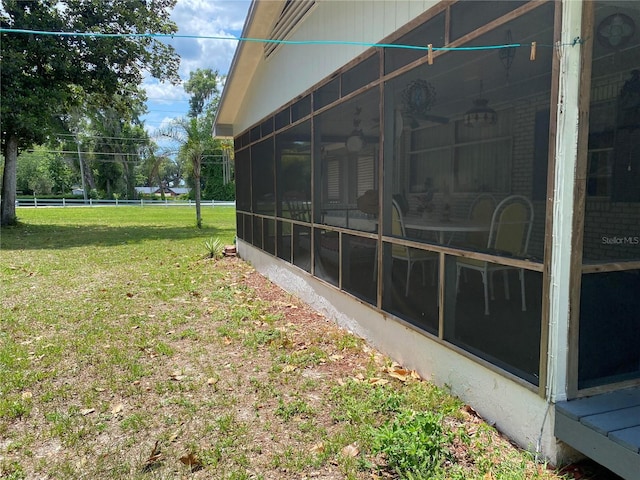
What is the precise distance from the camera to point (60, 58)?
14.3 meters

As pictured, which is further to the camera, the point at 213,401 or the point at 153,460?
the point at 213,401

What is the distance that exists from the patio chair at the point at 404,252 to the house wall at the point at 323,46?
5.02 ft

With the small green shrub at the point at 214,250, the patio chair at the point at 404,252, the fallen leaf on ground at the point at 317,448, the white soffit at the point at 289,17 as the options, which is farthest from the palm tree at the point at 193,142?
the fallen leaf on ground at the point at 317,448

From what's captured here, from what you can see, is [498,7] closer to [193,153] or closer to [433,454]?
[433,454]

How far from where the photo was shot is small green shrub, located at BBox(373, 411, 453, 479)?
2.25 meters

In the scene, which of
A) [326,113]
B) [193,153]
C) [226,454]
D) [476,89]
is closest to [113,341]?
[226,454]

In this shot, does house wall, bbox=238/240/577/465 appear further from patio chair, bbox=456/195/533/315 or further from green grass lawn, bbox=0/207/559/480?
patio chair, bbox=456/195/533/315

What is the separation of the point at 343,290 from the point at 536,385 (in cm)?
261

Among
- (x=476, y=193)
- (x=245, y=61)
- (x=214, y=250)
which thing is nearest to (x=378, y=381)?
(x=476, y=193)

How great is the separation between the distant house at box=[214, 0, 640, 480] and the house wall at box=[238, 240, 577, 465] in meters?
0.01

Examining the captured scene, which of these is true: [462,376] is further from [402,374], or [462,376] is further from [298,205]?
[298,205]

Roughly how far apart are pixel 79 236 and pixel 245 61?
32.6 feet

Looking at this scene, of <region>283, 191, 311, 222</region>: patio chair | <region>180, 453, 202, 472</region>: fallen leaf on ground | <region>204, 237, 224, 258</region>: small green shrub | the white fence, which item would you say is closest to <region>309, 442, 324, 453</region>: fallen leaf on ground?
<region>180, 453, 202, 472</region>: fallen leaf on ground

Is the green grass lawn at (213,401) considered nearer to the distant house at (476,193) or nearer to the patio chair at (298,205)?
the distant house at (476,193)
